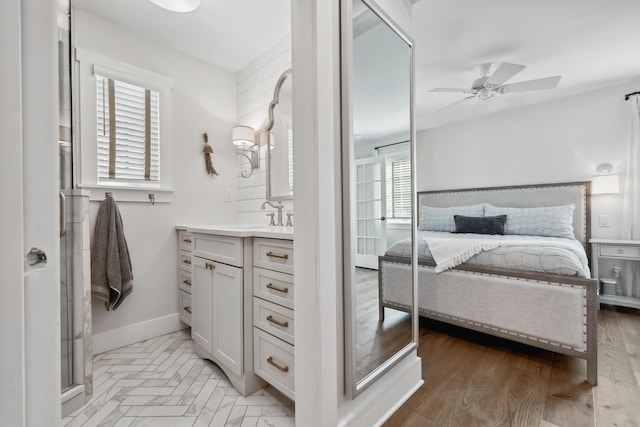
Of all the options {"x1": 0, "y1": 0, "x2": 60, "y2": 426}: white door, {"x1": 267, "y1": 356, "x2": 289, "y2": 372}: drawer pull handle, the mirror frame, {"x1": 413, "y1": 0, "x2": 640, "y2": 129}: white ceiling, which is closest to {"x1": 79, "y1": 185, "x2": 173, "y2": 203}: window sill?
the mirror frame

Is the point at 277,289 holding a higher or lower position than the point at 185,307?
higher

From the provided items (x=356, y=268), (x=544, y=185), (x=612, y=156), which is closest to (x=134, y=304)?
(x=356, y=268)

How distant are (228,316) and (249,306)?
176mm

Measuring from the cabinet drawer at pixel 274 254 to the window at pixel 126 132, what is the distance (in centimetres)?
147

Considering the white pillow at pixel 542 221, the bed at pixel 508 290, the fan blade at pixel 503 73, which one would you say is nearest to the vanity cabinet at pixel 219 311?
the bed at pixel 508 290

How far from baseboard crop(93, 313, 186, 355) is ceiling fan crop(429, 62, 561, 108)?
126 inches

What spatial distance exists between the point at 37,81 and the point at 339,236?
0.98 meters

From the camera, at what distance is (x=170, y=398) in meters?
1.59

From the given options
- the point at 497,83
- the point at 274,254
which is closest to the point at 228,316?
the point at 274,254

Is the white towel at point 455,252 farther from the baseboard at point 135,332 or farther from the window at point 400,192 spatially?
the baseboard at point 135,332

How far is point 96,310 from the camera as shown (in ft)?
6.89

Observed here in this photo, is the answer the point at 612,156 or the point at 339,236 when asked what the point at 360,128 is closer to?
the point at 339,236

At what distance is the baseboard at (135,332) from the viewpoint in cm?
209

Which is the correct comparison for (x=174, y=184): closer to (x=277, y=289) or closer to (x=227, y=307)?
(x=227, y=307)
